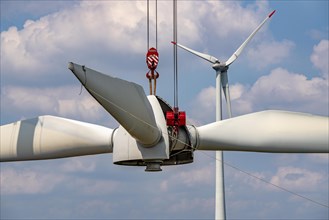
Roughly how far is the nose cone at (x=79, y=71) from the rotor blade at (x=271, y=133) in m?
9.36

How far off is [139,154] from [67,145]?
3939 millimetres

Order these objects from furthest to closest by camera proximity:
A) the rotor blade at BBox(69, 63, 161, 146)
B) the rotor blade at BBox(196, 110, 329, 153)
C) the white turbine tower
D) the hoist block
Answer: the white turbine tower < the hoist block < the rotor blade at BBox(196, 110, 329, 153) < the rotor blade at BBox(69, 63, 161, 146)

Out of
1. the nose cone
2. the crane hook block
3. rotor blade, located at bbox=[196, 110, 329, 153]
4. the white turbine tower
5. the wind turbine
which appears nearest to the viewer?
the nose cone

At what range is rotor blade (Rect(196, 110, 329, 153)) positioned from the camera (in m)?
31.7

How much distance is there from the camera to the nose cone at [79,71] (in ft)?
87.3

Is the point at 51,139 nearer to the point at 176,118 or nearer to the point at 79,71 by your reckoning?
the point at 176,118

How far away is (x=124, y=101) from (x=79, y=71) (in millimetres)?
3136

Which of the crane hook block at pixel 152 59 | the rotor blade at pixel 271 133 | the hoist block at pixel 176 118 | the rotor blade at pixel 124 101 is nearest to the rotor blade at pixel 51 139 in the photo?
the hoist block at pixel 176 118

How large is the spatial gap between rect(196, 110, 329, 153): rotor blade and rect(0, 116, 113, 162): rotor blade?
4904mm

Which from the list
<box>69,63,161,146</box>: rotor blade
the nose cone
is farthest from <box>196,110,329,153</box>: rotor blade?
the nose cone

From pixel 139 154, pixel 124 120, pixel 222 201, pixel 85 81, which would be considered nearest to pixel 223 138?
pixel 139 154

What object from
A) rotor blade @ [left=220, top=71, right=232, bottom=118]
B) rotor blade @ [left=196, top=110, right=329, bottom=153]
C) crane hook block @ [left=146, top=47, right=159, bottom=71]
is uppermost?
rotor blade @ [left=220, top=71, right=232, bottom=118]

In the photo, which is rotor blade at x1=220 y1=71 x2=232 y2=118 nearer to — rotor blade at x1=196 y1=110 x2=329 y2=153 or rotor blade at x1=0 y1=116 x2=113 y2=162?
rotor blade at x1=196 y1=110 x2=329 y2=153

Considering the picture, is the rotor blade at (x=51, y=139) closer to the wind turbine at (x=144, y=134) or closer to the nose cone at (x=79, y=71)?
the wind turbine at (x=144, y=134)
